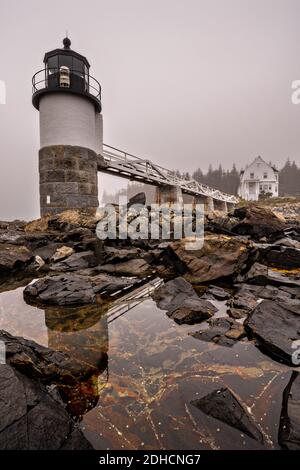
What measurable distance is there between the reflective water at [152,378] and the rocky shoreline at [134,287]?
0.15 m

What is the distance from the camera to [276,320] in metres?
4.18

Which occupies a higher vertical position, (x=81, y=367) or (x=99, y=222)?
(x=99, y=222)

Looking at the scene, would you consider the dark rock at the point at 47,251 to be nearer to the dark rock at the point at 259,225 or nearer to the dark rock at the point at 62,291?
the dark rock at the point at 62,291

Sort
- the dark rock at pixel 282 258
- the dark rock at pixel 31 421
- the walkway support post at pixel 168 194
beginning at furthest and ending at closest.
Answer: the walkway support post at pixel 168 194
the dark rock at pixel 282 258
the dark rock at pixel 31 421

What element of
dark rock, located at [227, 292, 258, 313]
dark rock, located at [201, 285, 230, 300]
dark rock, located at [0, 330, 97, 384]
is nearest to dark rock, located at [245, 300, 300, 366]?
dark rock, located at [227, 292, 258, 313]

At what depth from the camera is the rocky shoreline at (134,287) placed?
2184 millimetres

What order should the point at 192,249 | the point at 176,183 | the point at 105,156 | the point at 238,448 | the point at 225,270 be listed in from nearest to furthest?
the point at 238,448
the point at 225,270
the point at 192,249
the point at 105,156
the point at 176,183

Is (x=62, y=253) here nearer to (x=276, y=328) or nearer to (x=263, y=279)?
(x=263, y=279)

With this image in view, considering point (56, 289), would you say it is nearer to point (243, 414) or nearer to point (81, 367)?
point (81, 367)

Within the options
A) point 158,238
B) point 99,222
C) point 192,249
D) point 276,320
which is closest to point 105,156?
point 99,222

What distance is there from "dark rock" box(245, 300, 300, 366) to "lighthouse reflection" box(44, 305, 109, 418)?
2420mm

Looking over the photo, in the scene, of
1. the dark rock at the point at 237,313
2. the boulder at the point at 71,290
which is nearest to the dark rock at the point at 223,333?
the dark rock at the point at 237,313

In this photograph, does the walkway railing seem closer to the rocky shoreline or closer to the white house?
the rocky shoreline

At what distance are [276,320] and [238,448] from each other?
2.55m
